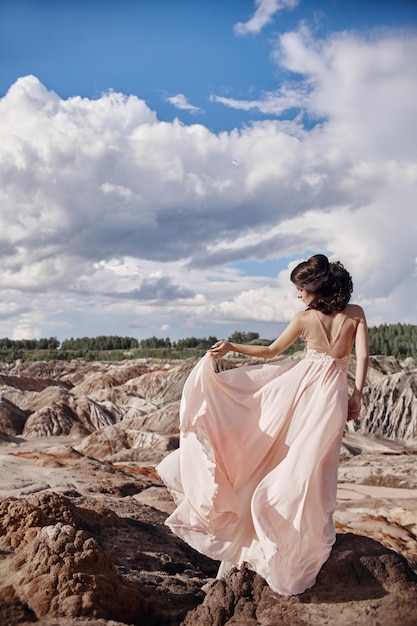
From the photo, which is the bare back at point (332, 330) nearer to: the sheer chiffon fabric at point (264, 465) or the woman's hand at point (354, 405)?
the sheer chiffon fabric at point (264, 465)

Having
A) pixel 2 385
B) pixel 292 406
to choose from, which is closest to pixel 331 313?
pixel 292 406

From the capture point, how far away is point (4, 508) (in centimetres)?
493

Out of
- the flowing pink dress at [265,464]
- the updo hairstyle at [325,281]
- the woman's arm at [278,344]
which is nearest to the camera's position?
the flowing pink dress at [265,464]

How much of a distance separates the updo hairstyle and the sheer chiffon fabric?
0.36 m

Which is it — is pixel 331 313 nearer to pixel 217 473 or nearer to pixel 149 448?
pixel 217 473

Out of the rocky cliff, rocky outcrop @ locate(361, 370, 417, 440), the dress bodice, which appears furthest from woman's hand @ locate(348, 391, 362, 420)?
rocky outcrop @ locate(361, 370, 417, 440)

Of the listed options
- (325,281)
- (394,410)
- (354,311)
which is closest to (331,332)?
(354,311)

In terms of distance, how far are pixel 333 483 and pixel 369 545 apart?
18.7 inches

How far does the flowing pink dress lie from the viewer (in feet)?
13.3

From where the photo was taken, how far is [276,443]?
4434 millimetres

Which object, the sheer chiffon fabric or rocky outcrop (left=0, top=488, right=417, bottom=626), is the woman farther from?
rocky outcrop (left=0, top=488, right=417, bottom=626)

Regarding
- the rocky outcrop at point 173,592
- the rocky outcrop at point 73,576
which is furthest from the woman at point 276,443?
the rocky outcrop at point 73,576

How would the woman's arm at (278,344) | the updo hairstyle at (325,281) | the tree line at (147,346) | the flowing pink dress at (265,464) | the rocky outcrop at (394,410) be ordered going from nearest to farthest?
1. the flowing pink dress at (265,464)
2. the updo hairstyle at (325,281)
3. the woman's arm at (278,344)
4. the rocky outcrop at (394,410)
5. the tree line at (147,346)

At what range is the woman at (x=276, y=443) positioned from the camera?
4.08 m
